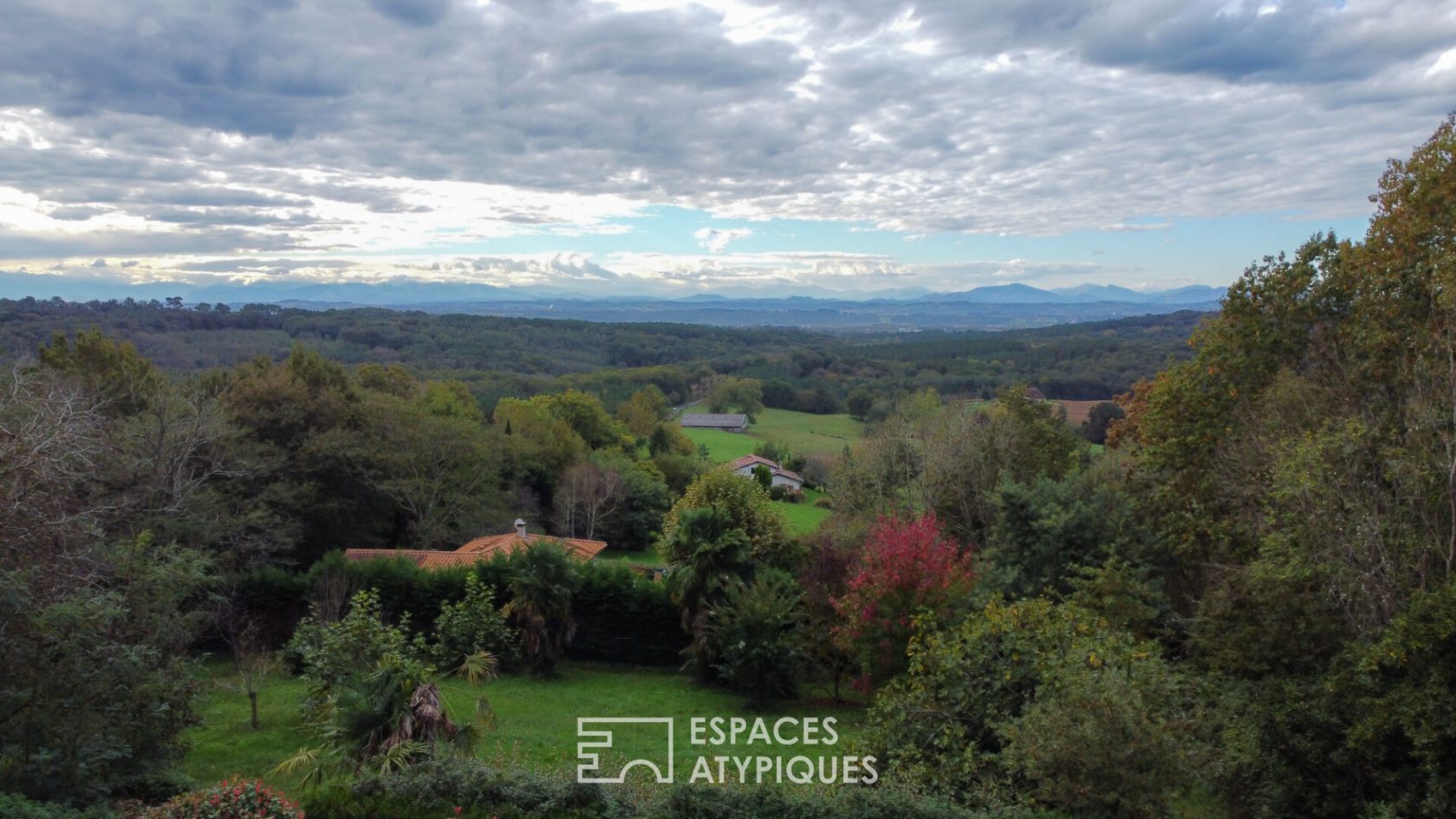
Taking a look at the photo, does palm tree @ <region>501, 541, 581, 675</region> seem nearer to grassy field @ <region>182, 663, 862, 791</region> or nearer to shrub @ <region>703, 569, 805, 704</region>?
grassy field @ <region>182, 663, 862, 791</region>

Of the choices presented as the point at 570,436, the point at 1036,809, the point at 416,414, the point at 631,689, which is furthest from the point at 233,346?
the point at 1036,809

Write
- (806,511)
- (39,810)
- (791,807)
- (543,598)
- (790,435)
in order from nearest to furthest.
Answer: (39,810) < (791,807) < (543,598) < (806,511) < (790,435)

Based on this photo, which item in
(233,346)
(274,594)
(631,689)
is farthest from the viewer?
(233,346)

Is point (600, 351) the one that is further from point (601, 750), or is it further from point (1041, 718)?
point (1041, 718)

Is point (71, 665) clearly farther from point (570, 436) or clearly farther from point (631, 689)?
point (570, 436)

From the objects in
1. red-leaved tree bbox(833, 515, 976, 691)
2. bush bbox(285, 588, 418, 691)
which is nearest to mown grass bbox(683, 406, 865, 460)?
red-leaved tree bbox(833, 515, 976, 691)

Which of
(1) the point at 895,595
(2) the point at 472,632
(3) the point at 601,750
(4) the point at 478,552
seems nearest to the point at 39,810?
(3) the point at 601,750
